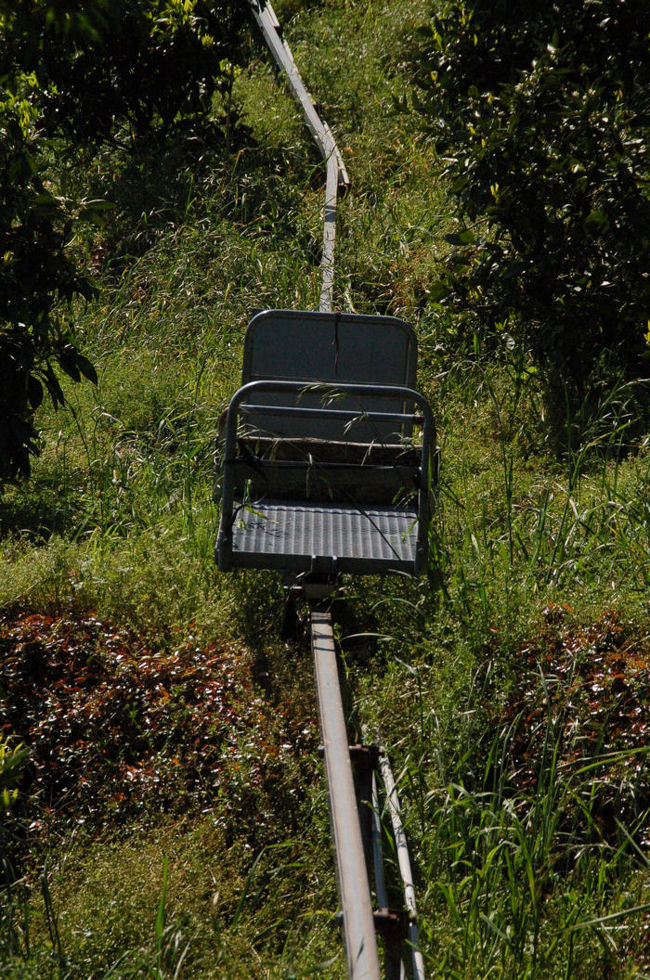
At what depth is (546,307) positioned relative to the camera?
6.68 metres

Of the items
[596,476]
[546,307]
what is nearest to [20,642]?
[596,476]

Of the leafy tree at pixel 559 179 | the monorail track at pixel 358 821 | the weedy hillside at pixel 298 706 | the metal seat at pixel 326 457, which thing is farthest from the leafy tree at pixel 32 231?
the leafy tree at pixel 559 179

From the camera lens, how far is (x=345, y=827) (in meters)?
3.00

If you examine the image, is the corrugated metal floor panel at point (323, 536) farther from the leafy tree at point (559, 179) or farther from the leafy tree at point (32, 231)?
the leafy tree at point (559, 179)

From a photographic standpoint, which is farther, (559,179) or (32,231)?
(559,179)

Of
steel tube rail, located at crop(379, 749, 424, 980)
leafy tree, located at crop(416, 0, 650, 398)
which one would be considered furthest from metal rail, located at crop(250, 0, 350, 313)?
steel tube rail, located at crop(379, 749, 424, 980)

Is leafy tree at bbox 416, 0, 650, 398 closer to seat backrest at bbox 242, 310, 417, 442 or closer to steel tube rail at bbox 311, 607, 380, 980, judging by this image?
seat backrest at bbox 242, 310, 417, 442

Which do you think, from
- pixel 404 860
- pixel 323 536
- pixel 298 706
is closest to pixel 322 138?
pixel 323 536

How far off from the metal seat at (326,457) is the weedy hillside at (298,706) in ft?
0.87

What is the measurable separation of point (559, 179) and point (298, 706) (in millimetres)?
3875

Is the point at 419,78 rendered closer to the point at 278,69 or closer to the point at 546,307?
the point at 546,307

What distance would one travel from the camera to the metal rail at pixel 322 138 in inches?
342

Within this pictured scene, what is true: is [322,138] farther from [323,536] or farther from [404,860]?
[404,860]

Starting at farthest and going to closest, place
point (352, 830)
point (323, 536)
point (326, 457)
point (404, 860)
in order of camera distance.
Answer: point (326, 457)
point (323, 536)
point (404, 860)
point (352, 830)
